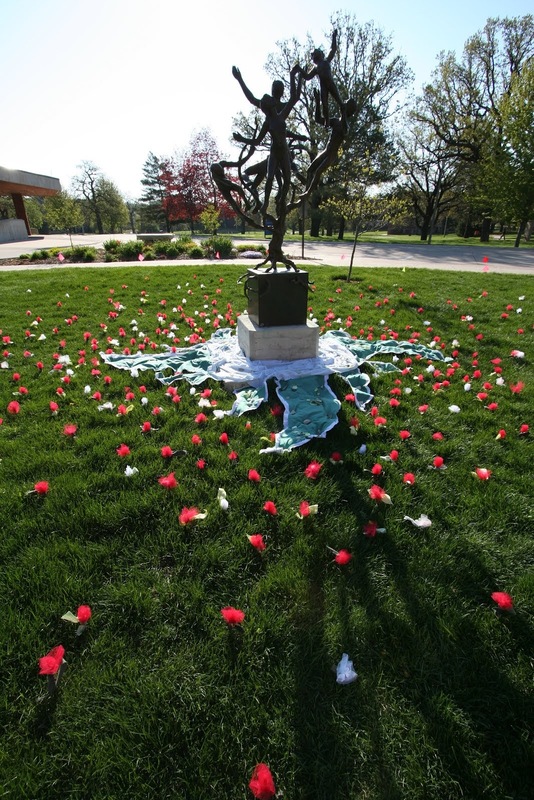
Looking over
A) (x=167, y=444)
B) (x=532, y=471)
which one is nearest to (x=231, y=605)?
(x=167, y=444)

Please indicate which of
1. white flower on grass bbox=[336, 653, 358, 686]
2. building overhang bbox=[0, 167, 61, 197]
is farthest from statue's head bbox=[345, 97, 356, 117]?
building overhang bbox=[0, 167, 61, 197]

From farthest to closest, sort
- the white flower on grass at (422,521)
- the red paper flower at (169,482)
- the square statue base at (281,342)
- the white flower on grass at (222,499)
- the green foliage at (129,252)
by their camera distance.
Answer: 1. the green foliage at (129,252)
2. the square statue base at (281,342)
3. the red paper flower at (169,482)
4. the white flower on grass at (222,499)
5. the white flower on grass at (422,521)

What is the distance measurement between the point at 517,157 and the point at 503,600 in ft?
76.7

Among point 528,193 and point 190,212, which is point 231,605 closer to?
point 528,193

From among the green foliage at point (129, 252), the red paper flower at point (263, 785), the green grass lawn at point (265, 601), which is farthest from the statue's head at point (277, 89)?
the green foliage at point (129, 252)

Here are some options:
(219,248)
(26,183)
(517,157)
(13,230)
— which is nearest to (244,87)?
(219,248)

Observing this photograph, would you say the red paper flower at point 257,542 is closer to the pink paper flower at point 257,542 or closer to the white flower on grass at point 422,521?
the pink paper flower at point 257,542

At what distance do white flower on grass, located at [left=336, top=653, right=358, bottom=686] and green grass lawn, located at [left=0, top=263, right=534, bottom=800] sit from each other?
1.0 inches

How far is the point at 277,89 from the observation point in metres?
3.65

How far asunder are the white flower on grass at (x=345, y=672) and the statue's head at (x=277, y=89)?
444cm

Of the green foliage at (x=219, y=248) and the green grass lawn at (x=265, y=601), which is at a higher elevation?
the green foliage at (x=219, y=248)

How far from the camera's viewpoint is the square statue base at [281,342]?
424 centimetres

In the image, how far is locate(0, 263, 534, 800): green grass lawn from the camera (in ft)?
4.35

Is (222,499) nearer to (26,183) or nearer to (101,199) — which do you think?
(26,183)
